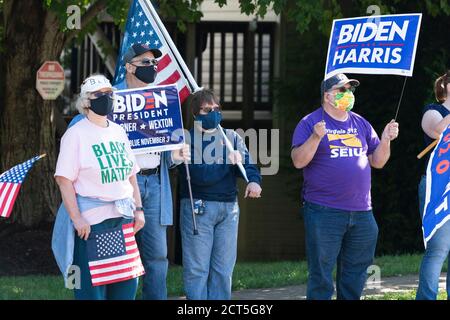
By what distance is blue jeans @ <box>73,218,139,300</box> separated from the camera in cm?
666

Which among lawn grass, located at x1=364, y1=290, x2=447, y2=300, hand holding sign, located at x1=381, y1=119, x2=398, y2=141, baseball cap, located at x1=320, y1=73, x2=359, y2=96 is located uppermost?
baseball cap, located at x1=320, y1=73, x2=359, y2=96

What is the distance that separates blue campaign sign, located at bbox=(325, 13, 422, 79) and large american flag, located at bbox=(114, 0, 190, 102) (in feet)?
3.95

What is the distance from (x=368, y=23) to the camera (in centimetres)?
806

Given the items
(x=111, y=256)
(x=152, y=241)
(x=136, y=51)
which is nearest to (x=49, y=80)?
(x=136, y=51)

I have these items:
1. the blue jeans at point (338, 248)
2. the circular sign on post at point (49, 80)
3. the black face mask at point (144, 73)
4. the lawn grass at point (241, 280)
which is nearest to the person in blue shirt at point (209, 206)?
the black face mask at point (144, 73)

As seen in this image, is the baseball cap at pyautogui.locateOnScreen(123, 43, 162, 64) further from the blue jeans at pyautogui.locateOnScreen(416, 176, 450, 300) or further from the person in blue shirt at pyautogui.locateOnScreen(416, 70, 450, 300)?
the blue jeans at pyautogui.locateOnScreen(416, 176, 450, 300)

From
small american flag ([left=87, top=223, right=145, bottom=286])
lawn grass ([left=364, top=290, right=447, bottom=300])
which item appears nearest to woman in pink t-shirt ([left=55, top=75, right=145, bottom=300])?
small american flag ([left=87, top=223, right=145, bottom=286])

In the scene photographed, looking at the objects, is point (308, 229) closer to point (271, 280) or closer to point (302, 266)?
point (271, 280)

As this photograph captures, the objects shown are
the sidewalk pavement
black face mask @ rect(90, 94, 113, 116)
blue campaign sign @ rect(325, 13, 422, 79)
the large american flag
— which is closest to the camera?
black face mask @ rect(90, 94, 113, 116)

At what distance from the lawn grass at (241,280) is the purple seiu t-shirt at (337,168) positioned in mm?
1691

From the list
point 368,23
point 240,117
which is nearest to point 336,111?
point 368,23

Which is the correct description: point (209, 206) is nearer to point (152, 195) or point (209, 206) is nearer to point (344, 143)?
point (152, 195)

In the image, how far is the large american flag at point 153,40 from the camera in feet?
27.2
